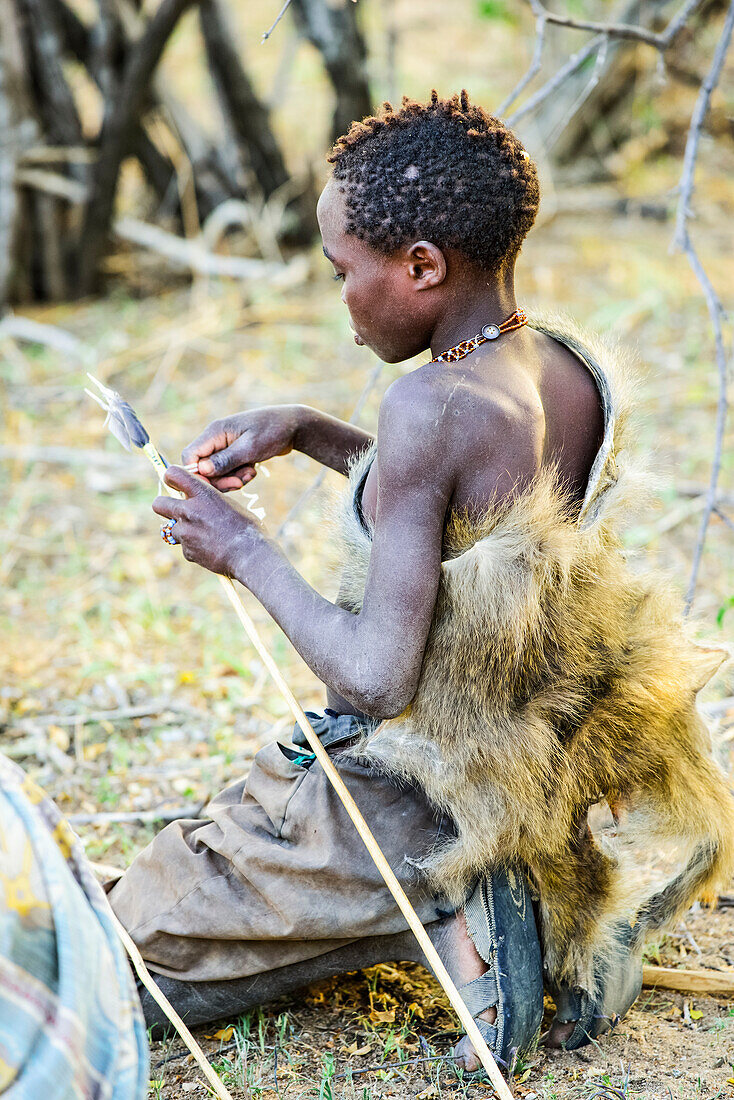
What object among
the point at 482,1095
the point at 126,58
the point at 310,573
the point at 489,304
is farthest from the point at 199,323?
the point at 482,1095

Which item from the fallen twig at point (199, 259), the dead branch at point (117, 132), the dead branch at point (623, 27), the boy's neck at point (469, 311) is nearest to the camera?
the boy's neck at point (469, 311)

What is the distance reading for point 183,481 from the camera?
1.63 m

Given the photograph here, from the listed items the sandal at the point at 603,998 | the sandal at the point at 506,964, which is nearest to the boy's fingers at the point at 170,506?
the sandal at the point at 506,964

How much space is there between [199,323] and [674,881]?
153 inches

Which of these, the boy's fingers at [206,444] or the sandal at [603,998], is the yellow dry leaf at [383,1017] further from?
the boy's fingers at [206,444]

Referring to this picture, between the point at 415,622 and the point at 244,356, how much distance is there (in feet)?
11.8

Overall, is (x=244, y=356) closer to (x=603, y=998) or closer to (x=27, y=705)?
(x=27, y=705)

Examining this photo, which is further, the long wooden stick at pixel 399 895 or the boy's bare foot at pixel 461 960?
the boy's bare foot at pixel 461 960

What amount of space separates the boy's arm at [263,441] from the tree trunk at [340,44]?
143 inches

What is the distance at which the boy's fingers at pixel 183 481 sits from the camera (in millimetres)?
1628

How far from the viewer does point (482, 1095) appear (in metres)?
1.58

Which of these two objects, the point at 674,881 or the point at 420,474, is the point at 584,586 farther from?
the point at 674,881

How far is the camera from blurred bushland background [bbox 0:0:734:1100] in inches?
71.2

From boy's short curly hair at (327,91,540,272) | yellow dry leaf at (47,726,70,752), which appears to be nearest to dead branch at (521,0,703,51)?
boy's short curly hair at (327,91,540,272)
